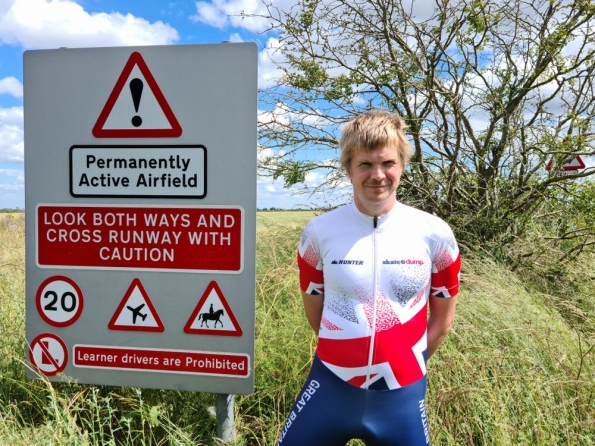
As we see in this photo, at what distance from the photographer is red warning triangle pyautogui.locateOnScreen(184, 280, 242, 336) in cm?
223

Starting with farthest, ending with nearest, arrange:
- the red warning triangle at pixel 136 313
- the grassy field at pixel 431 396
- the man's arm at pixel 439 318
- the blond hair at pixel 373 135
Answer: the red warning triangle at pixel 136 313
the grassy field at pixel 431 396
the man's arm at pixel 439 318
the blond hair at pixel 373 135

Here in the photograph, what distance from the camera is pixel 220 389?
226 centimetres

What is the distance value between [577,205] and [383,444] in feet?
15.4

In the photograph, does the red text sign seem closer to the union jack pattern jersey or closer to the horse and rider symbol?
→ the horse and rider symbol

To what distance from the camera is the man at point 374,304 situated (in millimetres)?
1554

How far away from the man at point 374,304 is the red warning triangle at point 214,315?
2.20ft

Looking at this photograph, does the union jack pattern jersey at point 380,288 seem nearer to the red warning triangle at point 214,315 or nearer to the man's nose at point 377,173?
the man's nose at point 377,173

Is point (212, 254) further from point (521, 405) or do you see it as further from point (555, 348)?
point (555, 348)

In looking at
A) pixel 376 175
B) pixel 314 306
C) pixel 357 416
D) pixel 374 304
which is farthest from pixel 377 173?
pixel 357 416

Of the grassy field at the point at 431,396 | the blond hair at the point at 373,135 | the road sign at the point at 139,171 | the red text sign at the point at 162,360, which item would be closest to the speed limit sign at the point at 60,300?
the red text sign at the point at 162,360

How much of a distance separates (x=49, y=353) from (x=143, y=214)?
92 cm

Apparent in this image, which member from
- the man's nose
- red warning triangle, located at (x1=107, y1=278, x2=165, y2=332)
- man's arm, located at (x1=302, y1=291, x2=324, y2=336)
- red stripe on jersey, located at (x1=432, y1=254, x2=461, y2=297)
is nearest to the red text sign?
red warning triangle, located at (x1=107, y1=278, x2=165, y2=332)

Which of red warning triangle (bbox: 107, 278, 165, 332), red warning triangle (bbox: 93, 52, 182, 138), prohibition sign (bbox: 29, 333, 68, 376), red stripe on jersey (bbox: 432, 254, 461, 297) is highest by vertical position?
red warning triangle (bbox: 93, 52, 182, 138)

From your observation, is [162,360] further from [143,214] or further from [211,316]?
[143,214]
